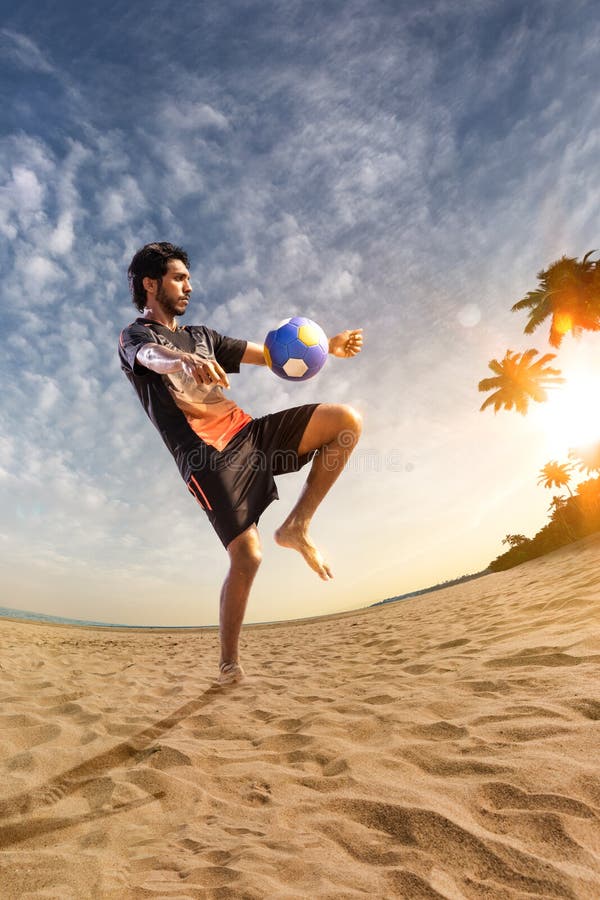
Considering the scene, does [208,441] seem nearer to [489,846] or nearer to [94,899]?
[94,899]

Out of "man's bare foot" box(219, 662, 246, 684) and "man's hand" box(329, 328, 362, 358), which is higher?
"man's hand" box(329, 328, 362, 358)

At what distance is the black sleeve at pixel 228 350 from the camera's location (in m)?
3.65

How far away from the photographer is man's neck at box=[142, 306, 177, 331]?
3324mm

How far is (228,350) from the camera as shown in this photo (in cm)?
368

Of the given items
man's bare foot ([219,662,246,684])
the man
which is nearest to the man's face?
the man

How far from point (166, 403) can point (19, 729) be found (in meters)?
2.07

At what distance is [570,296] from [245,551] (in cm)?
2182

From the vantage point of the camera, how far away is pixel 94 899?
1.22 m

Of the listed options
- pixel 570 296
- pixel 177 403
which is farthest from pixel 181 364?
pixel 570 296

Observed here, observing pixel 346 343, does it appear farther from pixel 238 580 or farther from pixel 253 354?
pixel 238 580

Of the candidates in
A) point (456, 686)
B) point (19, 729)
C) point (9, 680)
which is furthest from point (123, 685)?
point (456, 686)

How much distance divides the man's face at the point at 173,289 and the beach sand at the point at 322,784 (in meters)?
2.76

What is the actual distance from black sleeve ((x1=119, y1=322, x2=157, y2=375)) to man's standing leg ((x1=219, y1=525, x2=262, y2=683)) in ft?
4.25

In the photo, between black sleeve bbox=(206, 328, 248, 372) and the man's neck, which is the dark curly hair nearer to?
the man's neck
